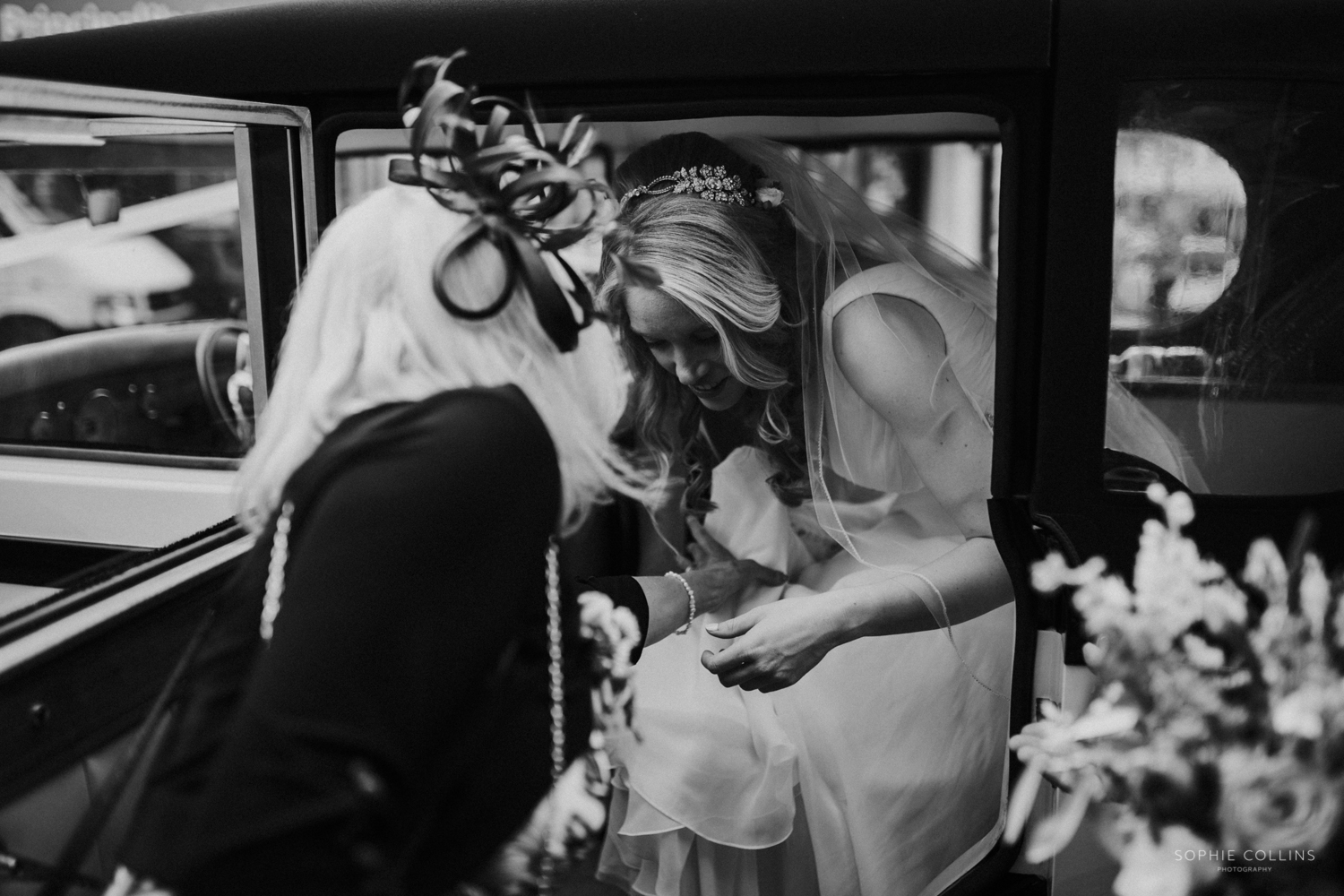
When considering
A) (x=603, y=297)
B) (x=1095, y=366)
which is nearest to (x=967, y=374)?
(x=1095, y=366)

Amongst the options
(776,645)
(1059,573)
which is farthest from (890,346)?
(1059,573)

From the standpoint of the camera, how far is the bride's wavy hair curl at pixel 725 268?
6.81 ft

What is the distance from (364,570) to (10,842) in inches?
30.9

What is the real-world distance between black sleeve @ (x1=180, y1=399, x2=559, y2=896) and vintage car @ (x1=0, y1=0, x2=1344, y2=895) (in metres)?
0.58

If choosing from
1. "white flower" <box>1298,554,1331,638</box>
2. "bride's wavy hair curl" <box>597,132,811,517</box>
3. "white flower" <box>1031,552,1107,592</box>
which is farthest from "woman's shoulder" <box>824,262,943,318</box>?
"white flower" <box>1298,554,1331,638</box>

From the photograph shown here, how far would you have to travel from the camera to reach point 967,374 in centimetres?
200

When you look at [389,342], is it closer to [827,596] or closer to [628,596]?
[628,596]

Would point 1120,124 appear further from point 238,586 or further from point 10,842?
point 10,842

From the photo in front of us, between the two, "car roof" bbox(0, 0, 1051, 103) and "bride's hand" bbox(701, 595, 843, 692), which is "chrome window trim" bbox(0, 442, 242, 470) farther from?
"bride's hand" bbox(701, 595, 843, 692)

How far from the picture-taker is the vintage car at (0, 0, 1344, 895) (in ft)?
4.98

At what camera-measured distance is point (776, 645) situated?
189 centimetres

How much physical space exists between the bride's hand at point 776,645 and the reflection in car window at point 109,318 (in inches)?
48.5

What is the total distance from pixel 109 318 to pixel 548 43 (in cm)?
183

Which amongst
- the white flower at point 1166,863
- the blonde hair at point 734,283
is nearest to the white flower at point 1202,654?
the white flower at point 1166,863
